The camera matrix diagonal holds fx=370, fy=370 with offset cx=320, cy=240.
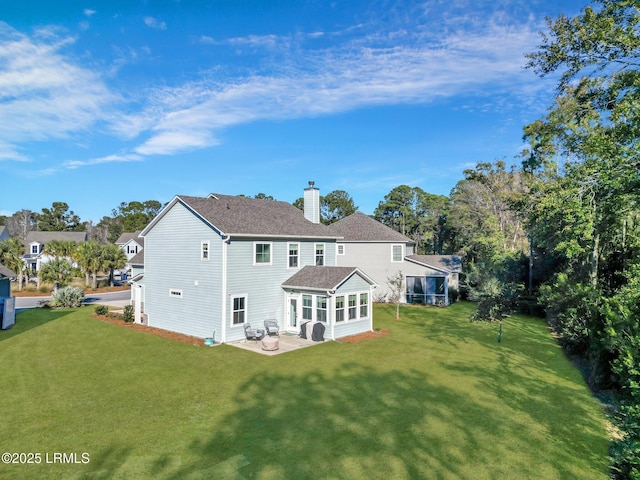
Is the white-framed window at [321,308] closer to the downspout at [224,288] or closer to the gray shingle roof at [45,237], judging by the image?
the downspout at [224,288]

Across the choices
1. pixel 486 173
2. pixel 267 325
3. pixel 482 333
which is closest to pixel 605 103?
pixel 482 333

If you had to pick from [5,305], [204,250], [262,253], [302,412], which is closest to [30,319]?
[5,305]

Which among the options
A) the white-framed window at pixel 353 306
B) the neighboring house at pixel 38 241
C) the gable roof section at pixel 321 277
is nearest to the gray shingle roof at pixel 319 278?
the gable roof section at pixel 321 277

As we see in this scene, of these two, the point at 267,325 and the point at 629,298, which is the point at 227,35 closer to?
the point at 267,325

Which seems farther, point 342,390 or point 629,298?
point 342,390

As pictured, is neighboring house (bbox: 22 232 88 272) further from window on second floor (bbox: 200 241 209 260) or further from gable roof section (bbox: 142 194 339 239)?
window on second floor (bbox: 200 241 209 260)

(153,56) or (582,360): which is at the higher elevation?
(153,56)
